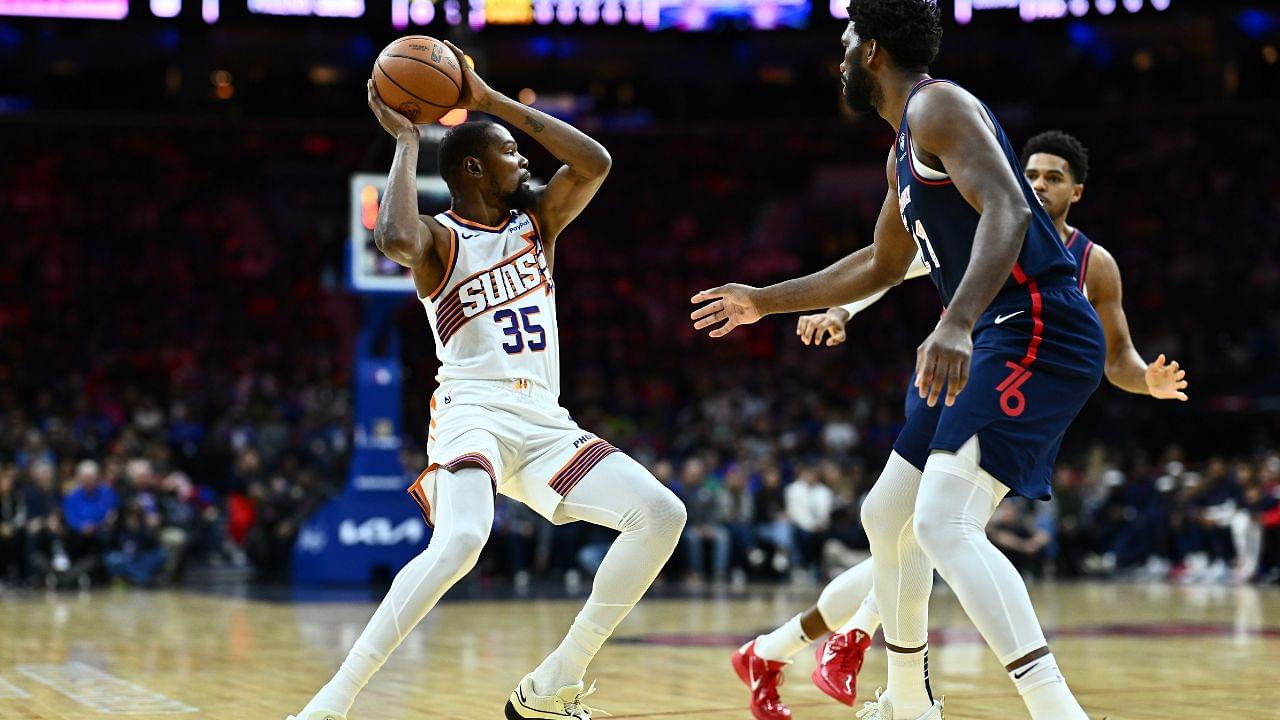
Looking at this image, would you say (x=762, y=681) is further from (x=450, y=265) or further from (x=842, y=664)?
(x=450, y=265)

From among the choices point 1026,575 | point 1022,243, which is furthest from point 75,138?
point 1022,243

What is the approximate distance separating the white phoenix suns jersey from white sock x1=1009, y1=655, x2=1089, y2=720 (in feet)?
6.11

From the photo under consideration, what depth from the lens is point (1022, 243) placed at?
3768mm

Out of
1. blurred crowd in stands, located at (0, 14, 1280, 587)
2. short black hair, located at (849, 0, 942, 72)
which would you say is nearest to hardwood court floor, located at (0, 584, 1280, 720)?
short black hair, located at (849, 0, 942, 72)

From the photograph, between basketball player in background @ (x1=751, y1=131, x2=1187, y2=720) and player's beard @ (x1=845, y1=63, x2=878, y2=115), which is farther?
basketball player in background @ (x1=751, y1=131, x2=1187, y2=720)

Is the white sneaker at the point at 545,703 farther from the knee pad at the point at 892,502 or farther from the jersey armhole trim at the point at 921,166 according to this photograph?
the jersey armhole trim at the point at 921,166

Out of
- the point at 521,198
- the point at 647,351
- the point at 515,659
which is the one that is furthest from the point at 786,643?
the point at 647,351

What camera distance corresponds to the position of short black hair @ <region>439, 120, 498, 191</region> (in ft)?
16.3

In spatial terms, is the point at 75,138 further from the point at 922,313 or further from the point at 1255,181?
the point at 1255,181

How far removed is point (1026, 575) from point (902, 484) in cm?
1312

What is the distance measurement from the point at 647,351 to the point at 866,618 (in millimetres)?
18709

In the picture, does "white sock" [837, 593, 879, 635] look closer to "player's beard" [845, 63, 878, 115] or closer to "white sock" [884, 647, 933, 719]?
"white sock" [884, 647, 933, 719]

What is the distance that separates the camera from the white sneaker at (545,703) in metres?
4.66

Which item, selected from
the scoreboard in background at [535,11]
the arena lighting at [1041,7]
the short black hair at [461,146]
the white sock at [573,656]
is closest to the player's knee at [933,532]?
the white sock at [573,656]
